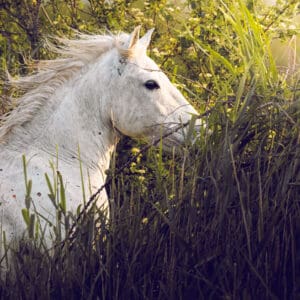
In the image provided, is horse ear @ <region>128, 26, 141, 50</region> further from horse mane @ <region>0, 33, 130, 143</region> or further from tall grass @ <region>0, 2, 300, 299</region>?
tall grass @ <region>0, 2, 300, 299</region>

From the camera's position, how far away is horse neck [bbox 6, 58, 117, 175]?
518 centimetres

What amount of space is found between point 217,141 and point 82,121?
4.88 feet

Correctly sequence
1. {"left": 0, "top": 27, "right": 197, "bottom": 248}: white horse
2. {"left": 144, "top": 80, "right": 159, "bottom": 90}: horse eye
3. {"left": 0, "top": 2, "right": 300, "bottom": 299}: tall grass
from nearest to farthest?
{"left": 0, "top": 2, "right": 300, "bottom": 299}: tall grass → {"left": 0, "top": 27, "right": 197, "bottom": 248}: white horse → {"left": 144, "top": 80, "right": 159, "bottom": 90}: horse eye

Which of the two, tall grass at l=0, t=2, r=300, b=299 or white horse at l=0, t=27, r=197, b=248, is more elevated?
white horse at l=0, t=27, r=197, b=248

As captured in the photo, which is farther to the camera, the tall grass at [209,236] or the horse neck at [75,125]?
the horse neck at [75,125]

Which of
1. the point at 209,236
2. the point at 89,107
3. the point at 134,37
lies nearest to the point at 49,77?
the point at 89,107

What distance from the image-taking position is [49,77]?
5.36 meters

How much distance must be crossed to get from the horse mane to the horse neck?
1.9 inches

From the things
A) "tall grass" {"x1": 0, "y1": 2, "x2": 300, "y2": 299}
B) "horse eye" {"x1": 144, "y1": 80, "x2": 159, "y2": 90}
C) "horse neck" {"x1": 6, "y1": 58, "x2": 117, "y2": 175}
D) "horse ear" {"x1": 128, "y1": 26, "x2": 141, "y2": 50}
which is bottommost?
"tall grass" {"x1": 0, "y1": 2, "x2": 300, "y2": 299}

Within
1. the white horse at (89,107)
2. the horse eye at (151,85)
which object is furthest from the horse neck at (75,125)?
the horse eye at (151,85)

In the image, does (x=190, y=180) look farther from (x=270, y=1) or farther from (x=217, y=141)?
(x=270, y=1)

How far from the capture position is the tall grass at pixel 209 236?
139 inches

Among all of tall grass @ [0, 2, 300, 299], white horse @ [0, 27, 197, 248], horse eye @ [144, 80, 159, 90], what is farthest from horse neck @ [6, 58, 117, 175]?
tall grass @ [0, 2, 300, 299]

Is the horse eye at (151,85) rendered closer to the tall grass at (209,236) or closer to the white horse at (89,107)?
the white horse at (89,107)
